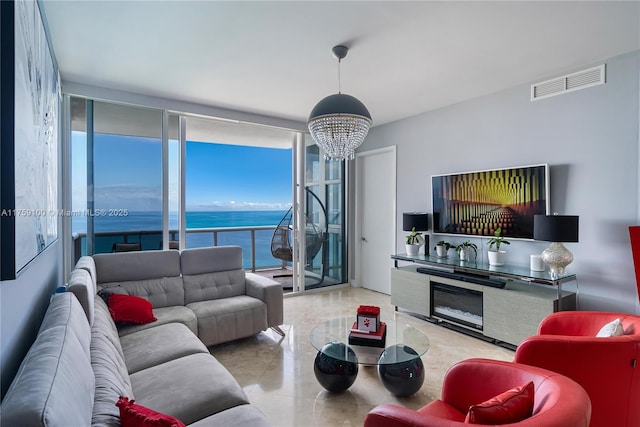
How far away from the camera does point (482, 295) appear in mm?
3289

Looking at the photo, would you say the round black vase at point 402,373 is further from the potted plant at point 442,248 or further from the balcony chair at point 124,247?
the balcony chair at point 124,247

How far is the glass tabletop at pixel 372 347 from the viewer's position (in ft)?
7.06

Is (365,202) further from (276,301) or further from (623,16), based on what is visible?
(623,16)

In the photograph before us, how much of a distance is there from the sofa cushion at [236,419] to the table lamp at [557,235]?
8.72 feet

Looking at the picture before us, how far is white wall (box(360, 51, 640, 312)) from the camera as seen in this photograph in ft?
8.83

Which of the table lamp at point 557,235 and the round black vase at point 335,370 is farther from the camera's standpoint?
the table lamp at point 557,235

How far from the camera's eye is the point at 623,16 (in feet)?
7.15

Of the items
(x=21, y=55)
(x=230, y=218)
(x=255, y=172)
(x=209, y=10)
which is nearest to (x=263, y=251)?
(x=230, y=218)

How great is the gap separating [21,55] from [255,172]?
8040mm

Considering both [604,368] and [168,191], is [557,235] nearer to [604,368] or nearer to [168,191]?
[604,368]

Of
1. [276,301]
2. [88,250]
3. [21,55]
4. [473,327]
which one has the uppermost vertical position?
[21,55]

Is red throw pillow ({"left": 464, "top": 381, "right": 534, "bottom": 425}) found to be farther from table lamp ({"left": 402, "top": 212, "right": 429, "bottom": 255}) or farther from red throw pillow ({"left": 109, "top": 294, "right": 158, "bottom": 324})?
table lamp ({"left": 402, "top": 212, "right": 429, "bottom": 255})

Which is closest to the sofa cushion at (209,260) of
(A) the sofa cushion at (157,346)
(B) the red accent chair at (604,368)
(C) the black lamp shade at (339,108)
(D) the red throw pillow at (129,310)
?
(D) the red throw pillow at (129,310)

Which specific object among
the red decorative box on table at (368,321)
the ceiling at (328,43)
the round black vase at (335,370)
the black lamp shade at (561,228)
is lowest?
the round black vase at (335,370)
